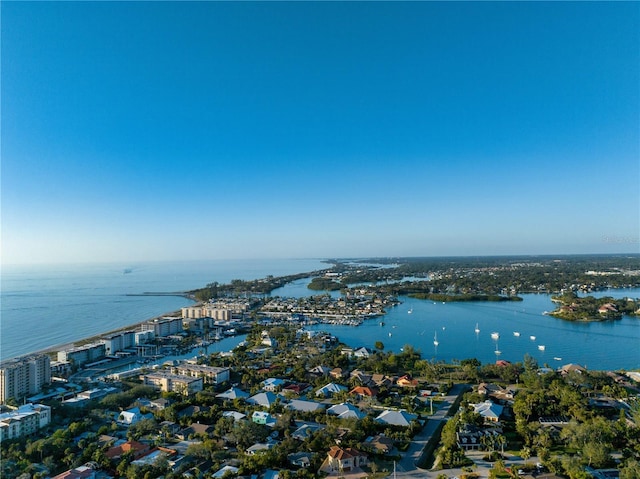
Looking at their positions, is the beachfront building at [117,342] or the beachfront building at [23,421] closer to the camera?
the beachfront building at [23,421]

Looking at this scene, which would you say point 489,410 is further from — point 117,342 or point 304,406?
point 117,342

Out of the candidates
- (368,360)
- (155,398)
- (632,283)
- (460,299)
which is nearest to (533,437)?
(368,360)

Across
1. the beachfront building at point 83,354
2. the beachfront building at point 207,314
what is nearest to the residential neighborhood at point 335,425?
the beachfront building at point 83,354

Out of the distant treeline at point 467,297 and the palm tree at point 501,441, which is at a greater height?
the palm tree at point 501,441

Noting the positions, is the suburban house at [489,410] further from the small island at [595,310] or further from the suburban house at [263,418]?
the small island at [595,310]

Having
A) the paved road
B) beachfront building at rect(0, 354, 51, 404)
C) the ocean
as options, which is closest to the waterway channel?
the ocean

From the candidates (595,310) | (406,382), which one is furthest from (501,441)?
(595,310)

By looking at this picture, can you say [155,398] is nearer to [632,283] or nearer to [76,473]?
[76,473]
